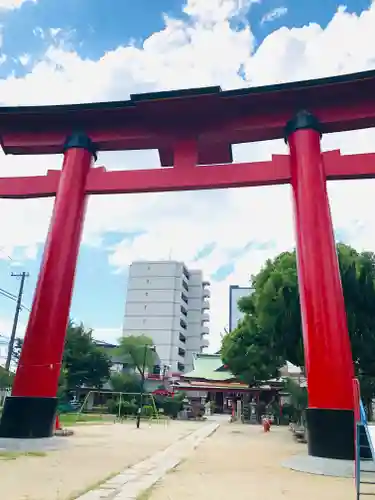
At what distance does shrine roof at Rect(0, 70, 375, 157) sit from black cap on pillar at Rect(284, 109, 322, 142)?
0.42 feet

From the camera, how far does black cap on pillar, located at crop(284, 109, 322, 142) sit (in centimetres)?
957

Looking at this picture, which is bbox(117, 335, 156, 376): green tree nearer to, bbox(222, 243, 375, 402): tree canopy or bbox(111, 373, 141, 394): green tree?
bbox(111, 373, 141, 394): green tree

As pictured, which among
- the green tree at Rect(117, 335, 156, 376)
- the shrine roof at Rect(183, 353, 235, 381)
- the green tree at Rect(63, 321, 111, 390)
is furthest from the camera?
the green tree at Rect(117, 335, 156, 376)


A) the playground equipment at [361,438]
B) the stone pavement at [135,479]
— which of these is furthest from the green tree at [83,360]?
A: the playground equipment at [361,438]

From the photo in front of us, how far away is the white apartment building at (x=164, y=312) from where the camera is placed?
6019 centimetres

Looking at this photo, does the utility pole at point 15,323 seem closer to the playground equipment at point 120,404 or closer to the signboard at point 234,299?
the playground equipment at point 120,404

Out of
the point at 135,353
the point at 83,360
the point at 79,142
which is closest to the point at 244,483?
the point at 79,142

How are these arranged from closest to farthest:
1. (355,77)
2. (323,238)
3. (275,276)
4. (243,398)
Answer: (323,238)
(355,77)
(275,276)
(243,398)

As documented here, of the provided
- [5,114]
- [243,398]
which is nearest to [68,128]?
[5,114]

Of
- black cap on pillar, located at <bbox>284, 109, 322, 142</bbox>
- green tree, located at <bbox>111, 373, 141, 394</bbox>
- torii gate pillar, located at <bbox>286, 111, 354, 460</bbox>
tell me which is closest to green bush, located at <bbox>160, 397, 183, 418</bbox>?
green tree, located at <bbox>111, 373, 141, 394</bbox>

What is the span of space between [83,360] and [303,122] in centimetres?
3188

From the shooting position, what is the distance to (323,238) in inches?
334

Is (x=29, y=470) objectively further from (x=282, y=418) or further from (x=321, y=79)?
(x=282, y=418)

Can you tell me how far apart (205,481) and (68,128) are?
8423mm
